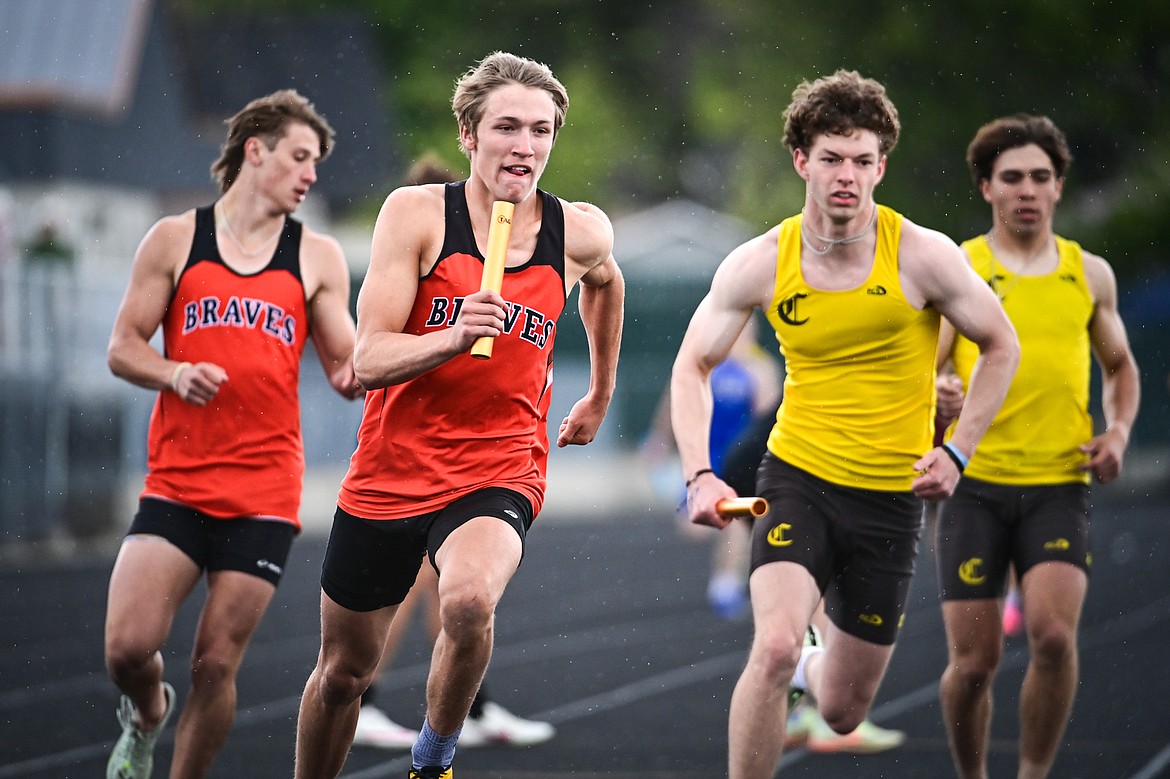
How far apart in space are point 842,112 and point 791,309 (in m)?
→ 0.70

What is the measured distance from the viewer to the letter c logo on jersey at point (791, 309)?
5746 mm

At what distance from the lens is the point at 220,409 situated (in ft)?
19.9

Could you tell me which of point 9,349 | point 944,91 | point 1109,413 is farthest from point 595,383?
point 944,91

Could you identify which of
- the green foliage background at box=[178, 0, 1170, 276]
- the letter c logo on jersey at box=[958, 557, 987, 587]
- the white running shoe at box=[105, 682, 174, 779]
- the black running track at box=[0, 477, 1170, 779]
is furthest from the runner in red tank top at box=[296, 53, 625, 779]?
the green foliage background at box=[178, 0, 1170, 276]

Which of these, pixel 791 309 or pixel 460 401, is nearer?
pixel 460 401

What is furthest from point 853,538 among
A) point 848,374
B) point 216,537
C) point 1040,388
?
point 216,537

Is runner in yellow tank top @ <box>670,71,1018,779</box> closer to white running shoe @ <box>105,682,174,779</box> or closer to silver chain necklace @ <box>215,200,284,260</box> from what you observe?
silver chain necklace @ <box>215,200,284,260</box>

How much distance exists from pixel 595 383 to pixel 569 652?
247 inches

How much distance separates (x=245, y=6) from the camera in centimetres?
4947

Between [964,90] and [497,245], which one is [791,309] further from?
[964,90]

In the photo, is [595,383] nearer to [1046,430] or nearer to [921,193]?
[1046,430]

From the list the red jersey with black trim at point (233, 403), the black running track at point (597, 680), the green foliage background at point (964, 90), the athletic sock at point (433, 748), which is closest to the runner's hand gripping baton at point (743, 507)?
the athletic sock at point (433, 748)

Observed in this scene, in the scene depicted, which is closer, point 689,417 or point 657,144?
point 689,417

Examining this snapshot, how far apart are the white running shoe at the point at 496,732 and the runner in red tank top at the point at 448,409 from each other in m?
2.80
